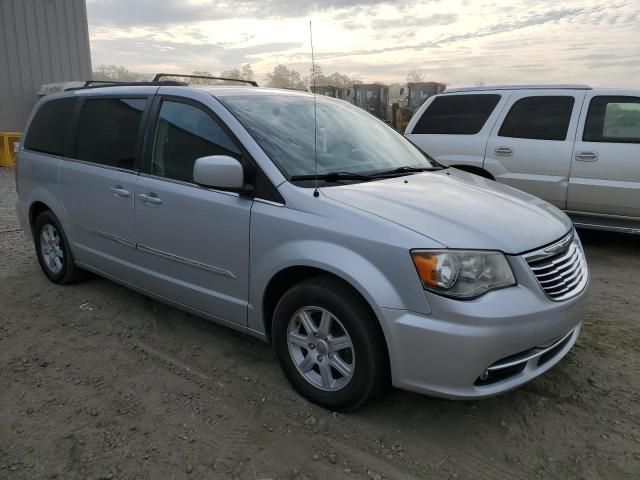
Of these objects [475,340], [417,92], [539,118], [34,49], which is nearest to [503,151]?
[539,118]

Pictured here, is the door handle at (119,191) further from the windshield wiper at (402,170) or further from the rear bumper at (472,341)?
the rear bumper at (472,341)

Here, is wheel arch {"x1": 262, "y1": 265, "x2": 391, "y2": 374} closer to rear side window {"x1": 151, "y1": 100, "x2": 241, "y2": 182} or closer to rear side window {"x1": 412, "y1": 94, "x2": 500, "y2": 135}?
rear side window {"x1": 151, "y1": 100, "x2": 241, "y2": 182}

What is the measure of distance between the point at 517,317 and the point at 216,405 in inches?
64.8

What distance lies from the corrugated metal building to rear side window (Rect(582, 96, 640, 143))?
14.0 m

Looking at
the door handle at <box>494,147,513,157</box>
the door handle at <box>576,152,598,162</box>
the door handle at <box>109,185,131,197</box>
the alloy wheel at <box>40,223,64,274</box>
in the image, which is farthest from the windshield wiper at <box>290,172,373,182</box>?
the door handle at <box>576,152,598,162</box>

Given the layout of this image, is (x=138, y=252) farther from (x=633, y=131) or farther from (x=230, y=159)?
(x=633, y=131)

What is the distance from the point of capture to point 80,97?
4.47m

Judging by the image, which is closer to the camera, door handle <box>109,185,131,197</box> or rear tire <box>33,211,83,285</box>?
door handle <box>109,185,131,197</box>

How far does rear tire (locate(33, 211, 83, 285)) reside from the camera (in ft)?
15.2

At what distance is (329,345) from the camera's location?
276 centimetres

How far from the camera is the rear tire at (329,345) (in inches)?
102

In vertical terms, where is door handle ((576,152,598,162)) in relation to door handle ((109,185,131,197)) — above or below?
above

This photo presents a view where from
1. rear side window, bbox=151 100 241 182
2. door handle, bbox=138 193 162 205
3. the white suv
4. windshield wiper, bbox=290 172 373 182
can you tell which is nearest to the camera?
windshield wiper, bbox=290 172 373 182

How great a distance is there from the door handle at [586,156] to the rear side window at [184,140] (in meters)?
4.35
